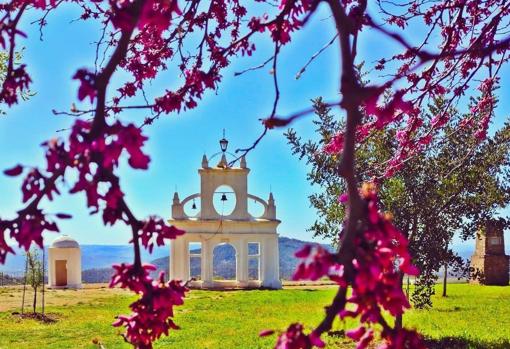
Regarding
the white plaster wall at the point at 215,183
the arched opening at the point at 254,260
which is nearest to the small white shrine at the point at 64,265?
the white plaster wall at the point at 215,183

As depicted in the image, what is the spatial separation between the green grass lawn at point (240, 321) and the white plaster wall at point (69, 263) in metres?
5.23

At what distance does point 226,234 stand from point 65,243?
271 inches

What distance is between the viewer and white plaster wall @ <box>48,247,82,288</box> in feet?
91.9

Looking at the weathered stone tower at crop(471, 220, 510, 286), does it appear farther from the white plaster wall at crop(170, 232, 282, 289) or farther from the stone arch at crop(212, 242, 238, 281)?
the stone arch at crop(212, 242, 238, 281)

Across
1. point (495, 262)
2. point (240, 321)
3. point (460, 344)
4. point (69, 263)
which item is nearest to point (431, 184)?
point (460, 344)

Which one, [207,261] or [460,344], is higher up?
[207,261]

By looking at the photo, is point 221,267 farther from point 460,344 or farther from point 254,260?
point 460,344

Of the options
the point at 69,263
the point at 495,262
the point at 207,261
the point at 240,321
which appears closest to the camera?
the point at 240,321

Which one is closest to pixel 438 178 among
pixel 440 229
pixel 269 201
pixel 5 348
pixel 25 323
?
pixel 440 229

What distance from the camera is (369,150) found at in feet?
34.5

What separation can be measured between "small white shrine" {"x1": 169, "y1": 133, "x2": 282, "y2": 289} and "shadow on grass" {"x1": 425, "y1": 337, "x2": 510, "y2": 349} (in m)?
17.4

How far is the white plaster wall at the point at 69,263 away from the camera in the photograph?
91.9 feet

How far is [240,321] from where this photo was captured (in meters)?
14.3

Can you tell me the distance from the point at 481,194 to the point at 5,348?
8100mm
